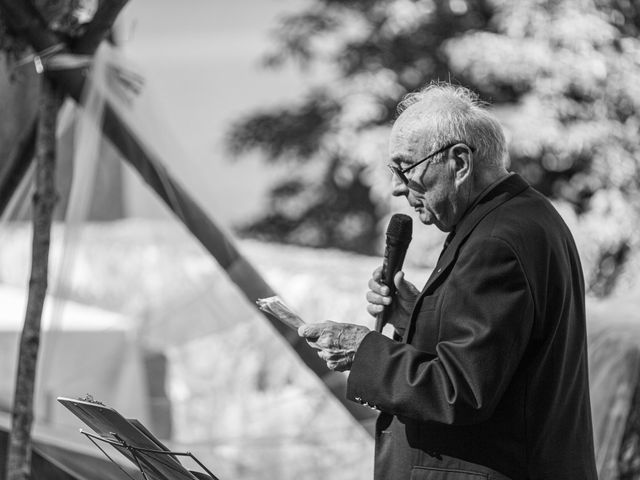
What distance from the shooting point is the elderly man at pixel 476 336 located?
1.95 m

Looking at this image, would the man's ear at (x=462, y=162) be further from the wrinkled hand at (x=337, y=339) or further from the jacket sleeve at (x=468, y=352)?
the wrinkled hand at (x=337, y=339)

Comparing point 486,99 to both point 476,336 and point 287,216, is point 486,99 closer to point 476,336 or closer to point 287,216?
point 287,216

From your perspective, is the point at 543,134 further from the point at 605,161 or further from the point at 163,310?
the point at 163,310

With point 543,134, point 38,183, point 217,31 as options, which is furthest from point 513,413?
point 217,31

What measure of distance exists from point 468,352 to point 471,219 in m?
0.31

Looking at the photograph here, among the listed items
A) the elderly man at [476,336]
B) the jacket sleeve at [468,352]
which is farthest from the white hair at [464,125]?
the jacket sleeve at [468,352]

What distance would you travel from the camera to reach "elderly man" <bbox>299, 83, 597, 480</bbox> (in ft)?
6.40

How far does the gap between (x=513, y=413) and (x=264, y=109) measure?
9.30 metres

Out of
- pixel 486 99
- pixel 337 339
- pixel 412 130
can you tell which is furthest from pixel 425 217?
pixel 486 99

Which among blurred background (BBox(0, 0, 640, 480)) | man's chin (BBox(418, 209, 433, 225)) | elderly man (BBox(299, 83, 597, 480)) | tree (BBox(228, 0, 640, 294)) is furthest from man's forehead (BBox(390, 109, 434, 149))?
tree (BBox(228, 0, 640, 294))

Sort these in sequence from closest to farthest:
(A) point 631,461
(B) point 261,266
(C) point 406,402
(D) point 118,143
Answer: (C) point 406,402, (D) point 118,143, (A) point 631,461, (B) point 261,266

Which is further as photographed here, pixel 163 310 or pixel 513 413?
pixel 163 310

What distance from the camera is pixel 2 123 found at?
14.8 ft

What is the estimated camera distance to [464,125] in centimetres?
210
